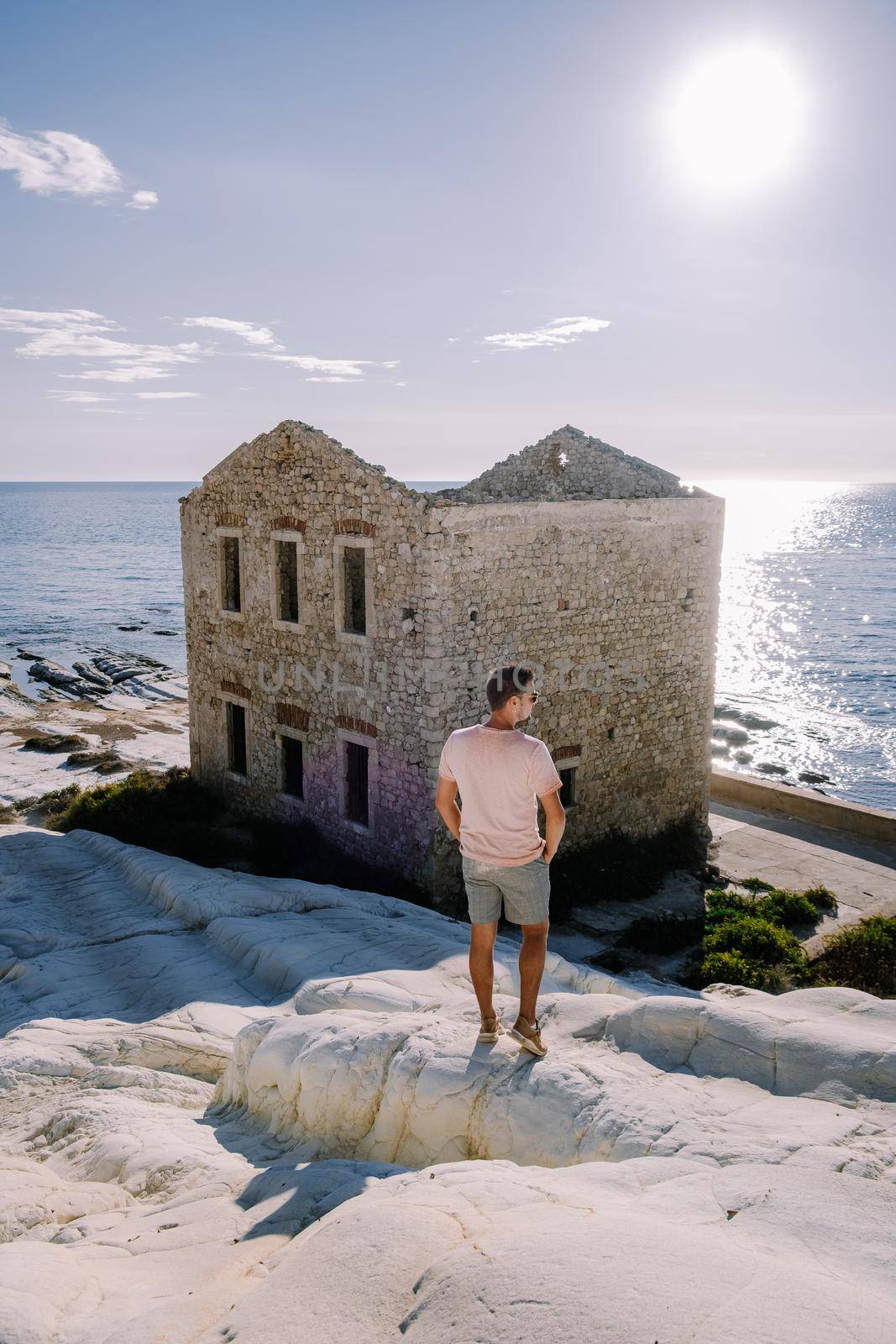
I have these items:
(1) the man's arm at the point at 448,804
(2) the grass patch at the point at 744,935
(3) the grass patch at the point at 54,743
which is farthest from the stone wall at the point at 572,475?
(3) the grass patch at the point at 54,743

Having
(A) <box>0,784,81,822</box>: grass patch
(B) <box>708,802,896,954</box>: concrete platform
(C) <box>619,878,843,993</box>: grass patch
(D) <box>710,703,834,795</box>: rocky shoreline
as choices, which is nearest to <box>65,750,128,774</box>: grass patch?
(A) <box>0,784,81,822</box>: grass patch

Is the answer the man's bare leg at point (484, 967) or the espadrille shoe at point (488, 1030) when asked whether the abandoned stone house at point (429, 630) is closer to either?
the man's bare leg at point (484, 967)

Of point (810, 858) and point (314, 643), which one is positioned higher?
point (314, 643)

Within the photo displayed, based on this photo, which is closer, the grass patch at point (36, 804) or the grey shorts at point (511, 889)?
the grey shorts at point (511, 889)

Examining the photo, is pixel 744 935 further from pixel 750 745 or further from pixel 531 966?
pixel 750 745

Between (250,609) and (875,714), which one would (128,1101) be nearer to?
(250,609)

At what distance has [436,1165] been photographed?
4.93 m

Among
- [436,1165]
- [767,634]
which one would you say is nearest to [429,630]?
[436,1165]

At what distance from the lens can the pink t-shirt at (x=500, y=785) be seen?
567 centimetres

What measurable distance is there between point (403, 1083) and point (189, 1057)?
9.71ft

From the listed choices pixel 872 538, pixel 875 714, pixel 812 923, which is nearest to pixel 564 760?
pixel 812 923

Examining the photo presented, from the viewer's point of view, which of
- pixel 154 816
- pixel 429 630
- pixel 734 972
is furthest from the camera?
pixel 154 816

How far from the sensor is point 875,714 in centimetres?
4491

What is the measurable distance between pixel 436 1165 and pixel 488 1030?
112 cm
